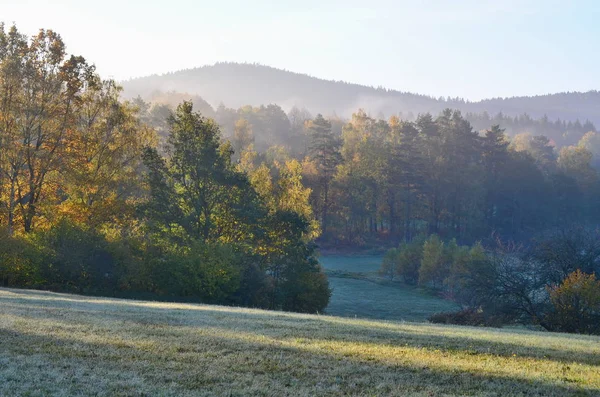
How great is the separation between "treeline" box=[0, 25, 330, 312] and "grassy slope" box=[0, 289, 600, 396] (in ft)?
61.9

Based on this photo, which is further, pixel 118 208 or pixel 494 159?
pixel 494 159

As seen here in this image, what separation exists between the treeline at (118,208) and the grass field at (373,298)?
234 inches

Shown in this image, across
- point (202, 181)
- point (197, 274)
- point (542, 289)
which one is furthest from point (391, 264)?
point (197, 274)

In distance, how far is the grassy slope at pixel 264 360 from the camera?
358 inches

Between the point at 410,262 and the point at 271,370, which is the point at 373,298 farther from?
the point at 271,370

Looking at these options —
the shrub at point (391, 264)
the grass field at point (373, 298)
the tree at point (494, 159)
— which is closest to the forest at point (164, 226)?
the shrub at point (391, 264)

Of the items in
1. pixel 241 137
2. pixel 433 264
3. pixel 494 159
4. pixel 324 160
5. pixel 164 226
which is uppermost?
pixel 241 137

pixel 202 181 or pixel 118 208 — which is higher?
pixel 202 181

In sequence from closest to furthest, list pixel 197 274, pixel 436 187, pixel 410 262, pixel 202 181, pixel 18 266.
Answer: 1. pixel 18 266
2. pixel 197 274
3. pixel 202 181
4. pixel 410 262
5. pixel 436 187

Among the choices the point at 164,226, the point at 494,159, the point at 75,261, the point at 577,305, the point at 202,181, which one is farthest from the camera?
the point at 494,159

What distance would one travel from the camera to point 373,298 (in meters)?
51.8

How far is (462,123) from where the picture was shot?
379 feet

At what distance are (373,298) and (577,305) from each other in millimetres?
22966

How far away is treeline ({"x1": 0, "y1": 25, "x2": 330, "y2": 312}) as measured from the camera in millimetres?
35344
